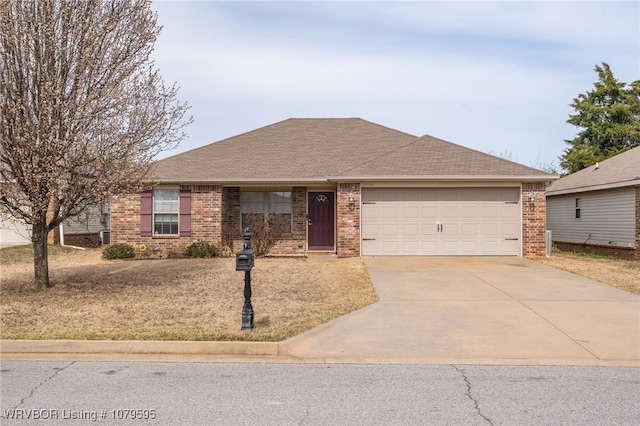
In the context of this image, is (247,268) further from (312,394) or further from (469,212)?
(469,212)

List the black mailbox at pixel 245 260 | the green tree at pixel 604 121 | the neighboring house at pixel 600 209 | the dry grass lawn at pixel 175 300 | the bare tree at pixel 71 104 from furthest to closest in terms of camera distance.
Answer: the green tree at pixel 604 121 → the neighboring house at pixel 600 209 → the bare tree at pixel 71 104 → the dry grass lawn at pixel 175 300 → the black mailbox at pixel 245 260

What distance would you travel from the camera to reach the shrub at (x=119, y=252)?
16.8 meters

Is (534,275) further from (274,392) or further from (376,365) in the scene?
(274,392)

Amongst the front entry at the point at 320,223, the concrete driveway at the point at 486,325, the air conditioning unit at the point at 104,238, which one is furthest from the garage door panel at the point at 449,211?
the air conditioning unit at the point at 104,238

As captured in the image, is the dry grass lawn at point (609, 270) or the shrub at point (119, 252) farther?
the shrub at point (119, 252)

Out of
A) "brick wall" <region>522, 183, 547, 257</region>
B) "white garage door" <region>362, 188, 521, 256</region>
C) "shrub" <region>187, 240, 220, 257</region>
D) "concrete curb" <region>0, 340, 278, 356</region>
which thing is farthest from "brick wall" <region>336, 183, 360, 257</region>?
"concrete curb" <region>0, 340, 278, 356</region>

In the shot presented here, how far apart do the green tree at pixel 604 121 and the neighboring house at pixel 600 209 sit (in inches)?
518

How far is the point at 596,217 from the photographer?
1942 cm

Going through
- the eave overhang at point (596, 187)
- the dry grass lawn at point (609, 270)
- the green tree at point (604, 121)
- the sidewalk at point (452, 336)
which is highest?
the green tree at point (604, 121)

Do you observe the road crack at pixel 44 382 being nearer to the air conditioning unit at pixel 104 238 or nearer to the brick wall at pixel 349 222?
the brick wall at pixel 349 222

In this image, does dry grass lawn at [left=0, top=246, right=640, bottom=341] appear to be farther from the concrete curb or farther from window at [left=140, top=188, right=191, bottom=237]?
window at [left=140, top=188, right=191, bottom=237]

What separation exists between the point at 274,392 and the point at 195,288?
6.25 meters

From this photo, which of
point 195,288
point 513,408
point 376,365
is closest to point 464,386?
point 513,408

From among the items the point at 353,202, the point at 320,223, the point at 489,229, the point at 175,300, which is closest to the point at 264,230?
the point at 320,223
